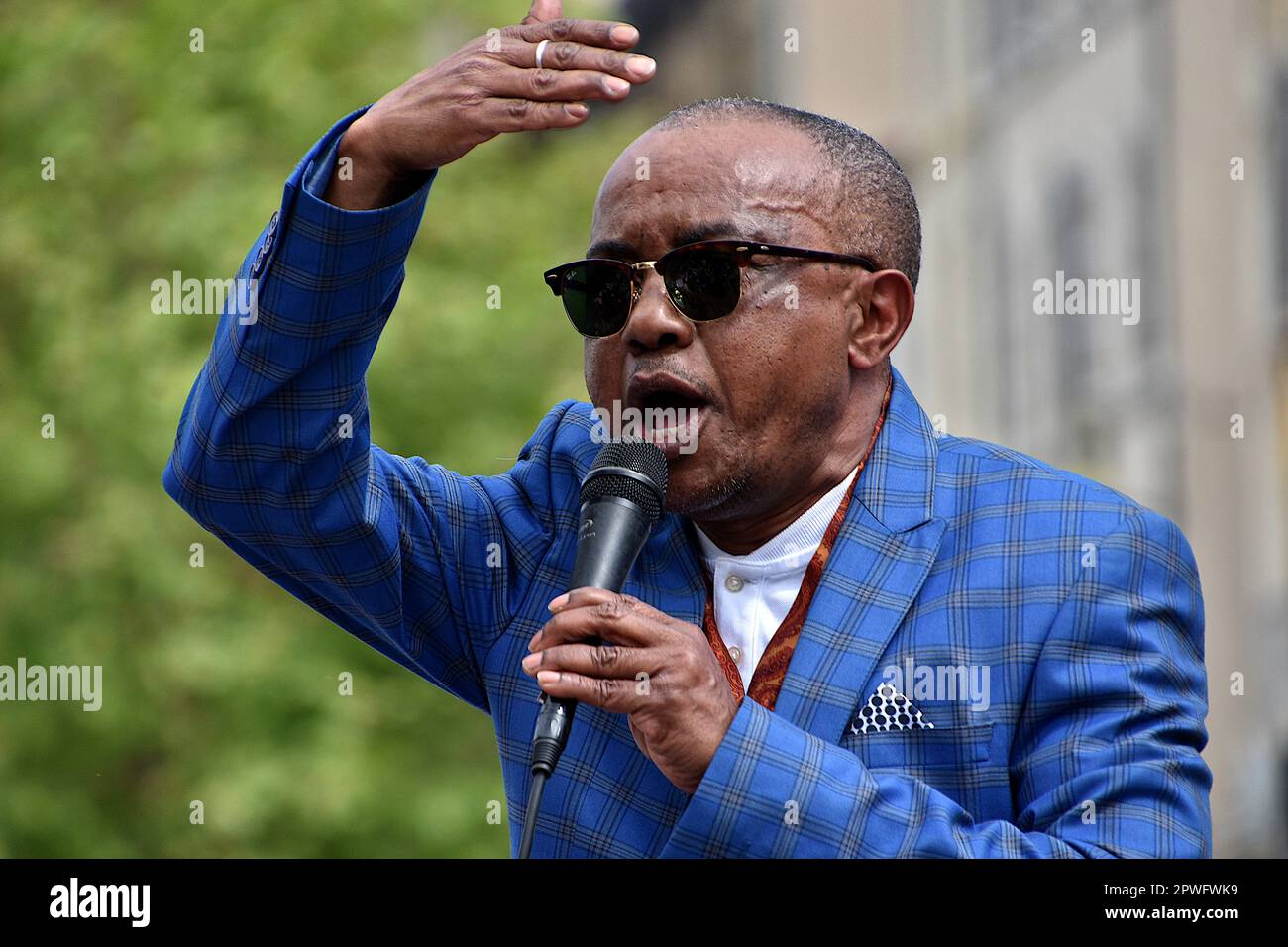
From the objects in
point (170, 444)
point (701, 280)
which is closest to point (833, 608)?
point (701, 280)

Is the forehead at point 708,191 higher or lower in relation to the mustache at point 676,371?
higher

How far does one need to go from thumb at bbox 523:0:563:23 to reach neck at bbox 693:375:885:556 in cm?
93

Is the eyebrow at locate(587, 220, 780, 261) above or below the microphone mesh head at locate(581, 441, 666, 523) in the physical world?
above

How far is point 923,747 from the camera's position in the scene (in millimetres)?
3254

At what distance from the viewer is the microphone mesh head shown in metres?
3.11

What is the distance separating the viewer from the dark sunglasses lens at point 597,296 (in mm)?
3475

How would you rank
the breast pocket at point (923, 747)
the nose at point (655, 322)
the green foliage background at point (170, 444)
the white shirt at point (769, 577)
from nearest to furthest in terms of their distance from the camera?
the breast pocket at point (923, 747)
the nose at point (655, 322)
the white shirt at point (769, 577)
the green foliage background at point (170, 444)

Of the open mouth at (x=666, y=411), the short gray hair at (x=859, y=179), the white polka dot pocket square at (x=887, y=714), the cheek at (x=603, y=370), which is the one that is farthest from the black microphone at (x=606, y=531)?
the short gray hair at (x=859, y=179)

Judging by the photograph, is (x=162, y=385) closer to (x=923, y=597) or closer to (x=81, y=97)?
(x=81, y=97)

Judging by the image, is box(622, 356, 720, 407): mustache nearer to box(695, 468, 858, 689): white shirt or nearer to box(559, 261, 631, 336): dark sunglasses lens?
box(559, 261, 631, 336): dark sunglasses lens

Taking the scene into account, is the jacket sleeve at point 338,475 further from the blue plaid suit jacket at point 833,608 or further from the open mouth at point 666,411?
the open mouth at point 666,411

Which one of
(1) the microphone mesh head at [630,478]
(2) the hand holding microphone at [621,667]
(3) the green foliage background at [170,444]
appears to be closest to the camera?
(2) the hand holding microphone at [621,667]

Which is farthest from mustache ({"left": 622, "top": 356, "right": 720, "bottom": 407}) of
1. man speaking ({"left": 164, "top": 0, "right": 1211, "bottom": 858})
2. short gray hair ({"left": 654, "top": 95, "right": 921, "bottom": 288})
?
short gray hair ({"left": 654, "top": 95, "right": 921, "bottom": 288})
